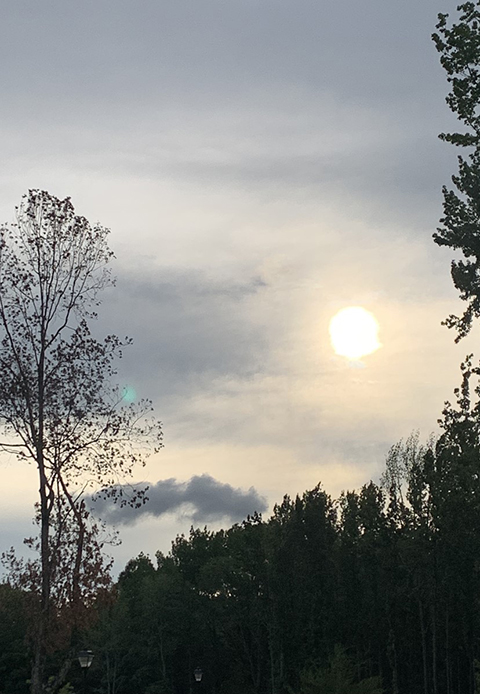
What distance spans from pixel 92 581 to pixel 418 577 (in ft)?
125

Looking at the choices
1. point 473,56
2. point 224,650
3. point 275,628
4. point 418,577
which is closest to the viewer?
point 473,56

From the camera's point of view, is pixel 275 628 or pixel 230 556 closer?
pixel 275 628

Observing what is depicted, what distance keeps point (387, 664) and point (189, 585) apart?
2355 cm

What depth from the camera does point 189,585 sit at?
279ft

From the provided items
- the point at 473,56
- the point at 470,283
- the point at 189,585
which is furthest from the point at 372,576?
the point at 473,56

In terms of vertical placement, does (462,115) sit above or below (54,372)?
above

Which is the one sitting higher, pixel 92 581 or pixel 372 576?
pixel 372 576

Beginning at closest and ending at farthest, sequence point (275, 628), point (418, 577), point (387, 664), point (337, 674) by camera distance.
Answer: point (337, 674) < point (418, 577) < point (275, 628) < point (387, 664)

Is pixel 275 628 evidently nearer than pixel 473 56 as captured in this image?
No

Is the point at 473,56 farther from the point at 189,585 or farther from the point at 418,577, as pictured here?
the point at 189,585

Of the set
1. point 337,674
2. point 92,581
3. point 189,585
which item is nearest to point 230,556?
point 189,585

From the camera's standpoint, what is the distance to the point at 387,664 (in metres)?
68.1

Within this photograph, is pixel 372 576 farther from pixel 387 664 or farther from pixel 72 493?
pixel 72 493

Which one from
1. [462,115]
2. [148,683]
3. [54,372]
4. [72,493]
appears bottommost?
[148,683]
